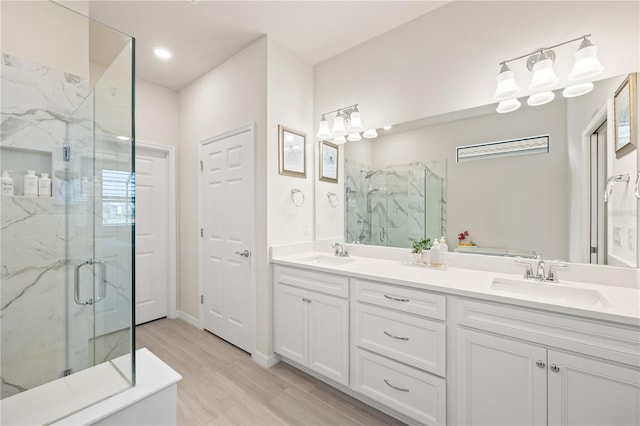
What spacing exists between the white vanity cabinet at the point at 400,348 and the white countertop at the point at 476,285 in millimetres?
65

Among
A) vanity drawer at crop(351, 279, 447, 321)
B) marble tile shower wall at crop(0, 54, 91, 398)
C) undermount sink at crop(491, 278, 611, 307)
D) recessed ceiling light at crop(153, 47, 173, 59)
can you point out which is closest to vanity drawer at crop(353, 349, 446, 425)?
vanity drawer at crop(351, 279, 447, 321)

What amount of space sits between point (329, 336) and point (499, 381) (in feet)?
3.42

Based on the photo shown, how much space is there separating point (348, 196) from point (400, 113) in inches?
34.0

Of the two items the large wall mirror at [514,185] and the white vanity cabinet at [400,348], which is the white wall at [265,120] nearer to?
the large wall mirror at [514,185]

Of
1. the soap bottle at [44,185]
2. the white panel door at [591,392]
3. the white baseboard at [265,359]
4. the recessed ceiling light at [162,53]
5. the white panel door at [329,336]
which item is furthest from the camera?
the recessed ceiling light at [162,53]

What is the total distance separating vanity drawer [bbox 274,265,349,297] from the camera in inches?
76.7

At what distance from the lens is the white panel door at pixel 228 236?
2.60 m

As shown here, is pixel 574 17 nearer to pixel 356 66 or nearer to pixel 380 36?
pixel 380 36

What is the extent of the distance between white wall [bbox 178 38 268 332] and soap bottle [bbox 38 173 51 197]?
135 cm

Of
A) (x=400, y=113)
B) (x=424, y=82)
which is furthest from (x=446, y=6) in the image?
(x=400, y=113)

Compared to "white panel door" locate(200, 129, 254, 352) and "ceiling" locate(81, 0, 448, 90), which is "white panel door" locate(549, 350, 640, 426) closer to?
"white panel door" locate(200, 129, 254, 352)

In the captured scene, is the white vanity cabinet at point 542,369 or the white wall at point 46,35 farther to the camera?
the white wall at point 46,35

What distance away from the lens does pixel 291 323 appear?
89.0 inches

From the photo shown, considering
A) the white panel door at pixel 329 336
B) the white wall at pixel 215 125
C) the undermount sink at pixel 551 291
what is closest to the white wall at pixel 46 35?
the white wall at pixel 215 125
